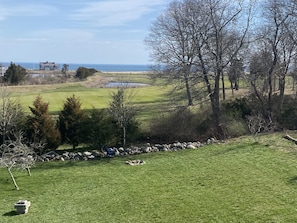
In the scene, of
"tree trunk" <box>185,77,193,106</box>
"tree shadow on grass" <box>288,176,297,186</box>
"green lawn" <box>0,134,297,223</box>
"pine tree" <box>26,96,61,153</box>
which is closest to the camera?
"green lawn" <box>0,134,297,223</box>

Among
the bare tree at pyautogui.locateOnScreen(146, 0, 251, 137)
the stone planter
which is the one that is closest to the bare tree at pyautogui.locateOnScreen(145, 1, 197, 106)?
the bare tree at pyautogui.locateOnScreen(146, 0, 251, 137)

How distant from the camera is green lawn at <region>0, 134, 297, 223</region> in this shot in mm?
9016

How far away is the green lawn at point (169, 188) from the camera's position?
902 centimetres

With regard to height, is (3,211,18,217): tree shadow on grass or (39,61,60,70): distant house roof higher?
(39,61,60,70): distant house roof

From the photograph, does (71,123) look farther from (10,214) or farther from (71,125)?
(10,214)

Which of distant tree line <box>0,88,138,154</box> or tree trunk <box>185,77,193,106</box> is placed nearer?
distant tree line <box>0,88,138,154</box>

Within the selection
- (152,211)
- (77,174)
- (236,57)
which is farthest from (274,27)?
(152,211)

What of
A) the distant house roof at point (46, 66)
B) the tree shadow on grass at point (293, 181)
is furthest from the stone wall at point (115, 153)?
the distant house roof at point (46, 66)

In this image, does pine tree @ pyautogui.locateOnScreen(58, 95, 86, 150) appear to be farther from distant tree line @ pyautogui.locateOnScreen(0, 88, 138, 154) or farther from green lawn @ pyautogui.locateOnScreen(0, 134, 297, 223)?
green lawn @ pyautogui.locateOnScreen(0, 134, 297, 223)

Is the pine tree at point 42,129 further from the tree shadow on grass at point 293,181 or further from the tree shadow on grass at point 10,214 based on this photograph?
the tree shadow on grass at point 293,181

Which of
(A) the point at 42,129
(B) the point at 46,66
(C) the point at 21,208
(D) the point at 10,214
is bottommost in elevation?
(D) the point at 10,214

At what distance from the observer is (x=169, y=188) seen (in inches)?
435

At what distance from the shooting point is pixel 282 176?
11.4 m

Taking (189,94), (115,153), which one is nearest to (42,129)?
(115,153)
